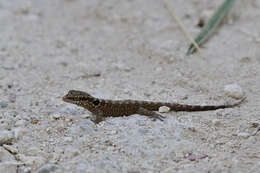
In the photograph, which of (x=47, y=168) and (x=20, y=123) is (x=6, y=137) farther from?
(x=47, y=168)

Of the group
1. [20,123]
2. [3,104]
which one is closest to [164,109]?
[20,123]

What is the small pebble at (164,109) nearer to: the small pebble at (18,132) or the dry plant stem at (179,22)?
the small pebble at (18,132)

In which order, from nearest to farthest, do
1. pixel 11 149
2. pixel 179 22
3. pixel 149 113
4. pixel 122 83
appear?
pixel 11 149, pixel 149 113, pixel 122 83, pixel 179 22

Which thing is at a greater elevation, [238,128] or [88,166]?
[88,166]

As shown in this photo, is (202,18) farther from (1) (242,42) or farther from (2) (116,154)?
(2) (116,154)

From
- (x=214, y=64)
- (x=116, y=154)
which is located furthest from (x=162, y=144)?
(x=214, y=64)
